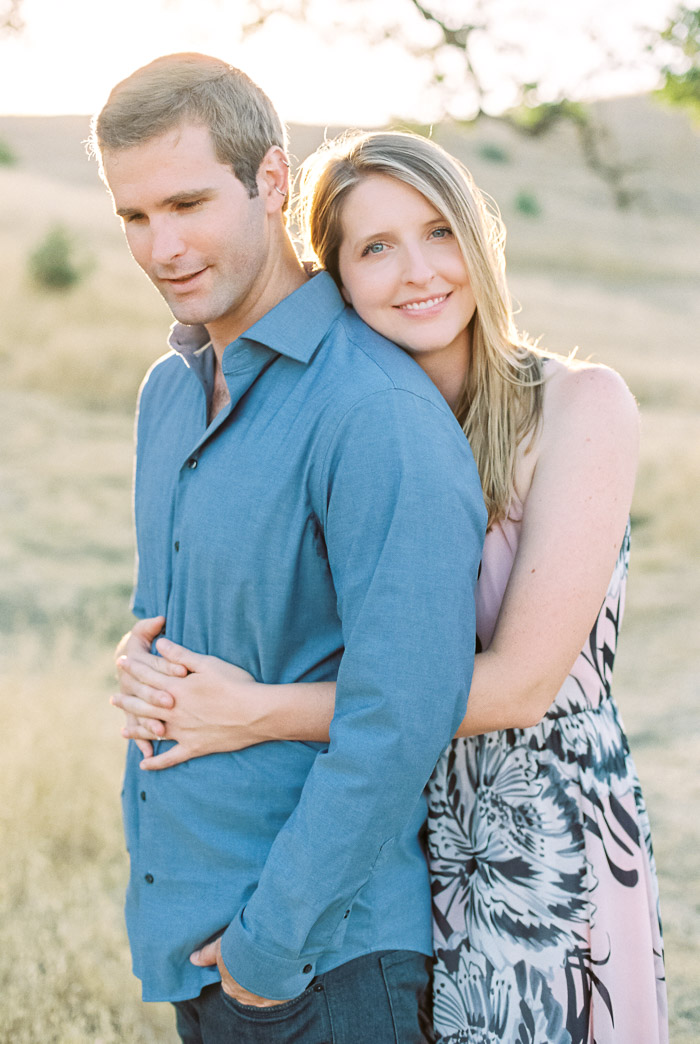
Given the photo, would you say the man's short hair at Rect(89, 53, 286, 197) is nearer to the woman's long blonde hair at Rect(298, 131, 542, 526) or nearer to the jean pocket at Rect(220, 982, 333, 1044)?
the woman's long blonde hair at Rect(298, 131, 542, 526)

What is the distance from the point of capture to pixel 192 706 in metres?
1.71

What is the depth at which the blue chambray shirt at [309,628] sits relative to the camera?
1.48m

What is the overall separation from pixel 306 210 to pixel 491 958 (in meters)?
1.52

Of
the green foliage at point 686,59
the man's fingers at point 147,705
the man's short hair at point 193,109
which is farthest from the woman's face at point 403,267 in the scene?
the green foliage at point 686,59

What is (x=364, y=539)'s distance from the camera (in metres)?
1.50

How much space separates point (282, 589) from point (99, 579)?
5.23 meters

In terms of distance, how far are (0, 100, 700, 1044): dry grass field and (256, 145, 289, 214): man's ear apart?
2413 mm

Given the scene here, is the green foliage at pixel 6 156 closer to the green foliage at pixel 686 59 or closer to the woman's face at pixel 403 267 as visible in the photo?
the green foliage at pixel 686 59

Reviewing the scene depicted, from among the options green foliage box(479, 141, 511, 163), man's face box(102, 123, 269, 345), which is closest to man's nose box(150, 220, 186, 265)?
man's face box(102, 123, 269, 345)

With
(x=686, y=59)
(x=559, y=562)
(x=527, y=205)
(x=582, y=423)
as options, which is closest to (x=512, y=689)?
(x=559, y=562)

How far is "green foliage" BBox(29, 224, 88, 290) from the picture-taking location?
11.5m

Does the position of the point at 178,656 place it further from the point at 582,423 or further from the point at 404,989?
the point at 582,423

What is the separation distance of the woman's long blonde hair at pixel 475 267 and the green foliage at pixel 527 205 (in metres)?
20.4

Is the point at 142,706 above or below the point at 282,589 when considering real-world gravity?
below
